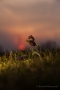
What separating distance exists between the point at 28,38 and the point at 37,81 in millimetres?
2638

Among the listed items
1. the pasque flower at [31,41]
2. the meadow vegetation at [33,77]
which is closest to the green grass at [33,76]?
the meadow vegetation at [33,77]

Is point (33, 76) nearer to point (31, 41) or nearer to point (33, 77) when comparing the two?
point (33, 77)

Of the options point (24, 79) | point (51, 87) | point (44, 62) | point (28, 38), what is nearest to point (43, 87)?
point (51, 87)

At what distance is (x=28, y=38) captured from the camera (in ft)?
23.1

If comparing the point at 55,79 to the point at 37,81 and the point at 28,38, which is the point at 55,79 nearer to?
the point at 37,81

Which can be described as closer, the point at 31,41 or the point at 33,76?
the point at 33,76

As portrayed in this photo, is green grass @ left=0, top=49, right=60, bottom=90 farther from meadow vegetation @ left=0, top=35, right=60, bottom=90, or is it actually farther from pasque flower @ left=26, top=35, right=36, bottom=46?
pasque flower @ left=26, top=35, right=36, bottom=46

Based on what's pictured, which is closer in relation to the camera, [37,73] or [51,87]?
[51,87]

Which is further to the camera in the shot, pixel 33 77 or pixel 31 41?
pixel 31 41

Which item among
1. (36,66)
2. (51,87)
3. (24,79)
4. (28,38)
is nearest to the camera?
(51,87)

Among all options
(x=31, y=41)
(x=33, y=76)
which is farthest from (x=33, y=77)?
(x=31, y=41)

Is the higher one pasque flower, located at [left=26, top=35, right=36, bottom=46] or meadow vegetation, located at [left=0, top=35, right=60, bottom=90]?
pasque flower, located at [left=26, top=35, right=36, bottom=46]

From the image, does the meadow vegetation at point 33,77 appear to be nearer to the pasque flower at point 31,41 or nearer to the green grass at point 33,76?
the green grass at point 33,76

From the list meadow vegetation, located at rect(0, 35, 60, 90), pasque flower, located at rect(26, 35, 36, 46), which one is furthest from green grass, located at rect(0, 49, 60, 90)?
pasque flower, located at rect(26, 35, 36, 46)
